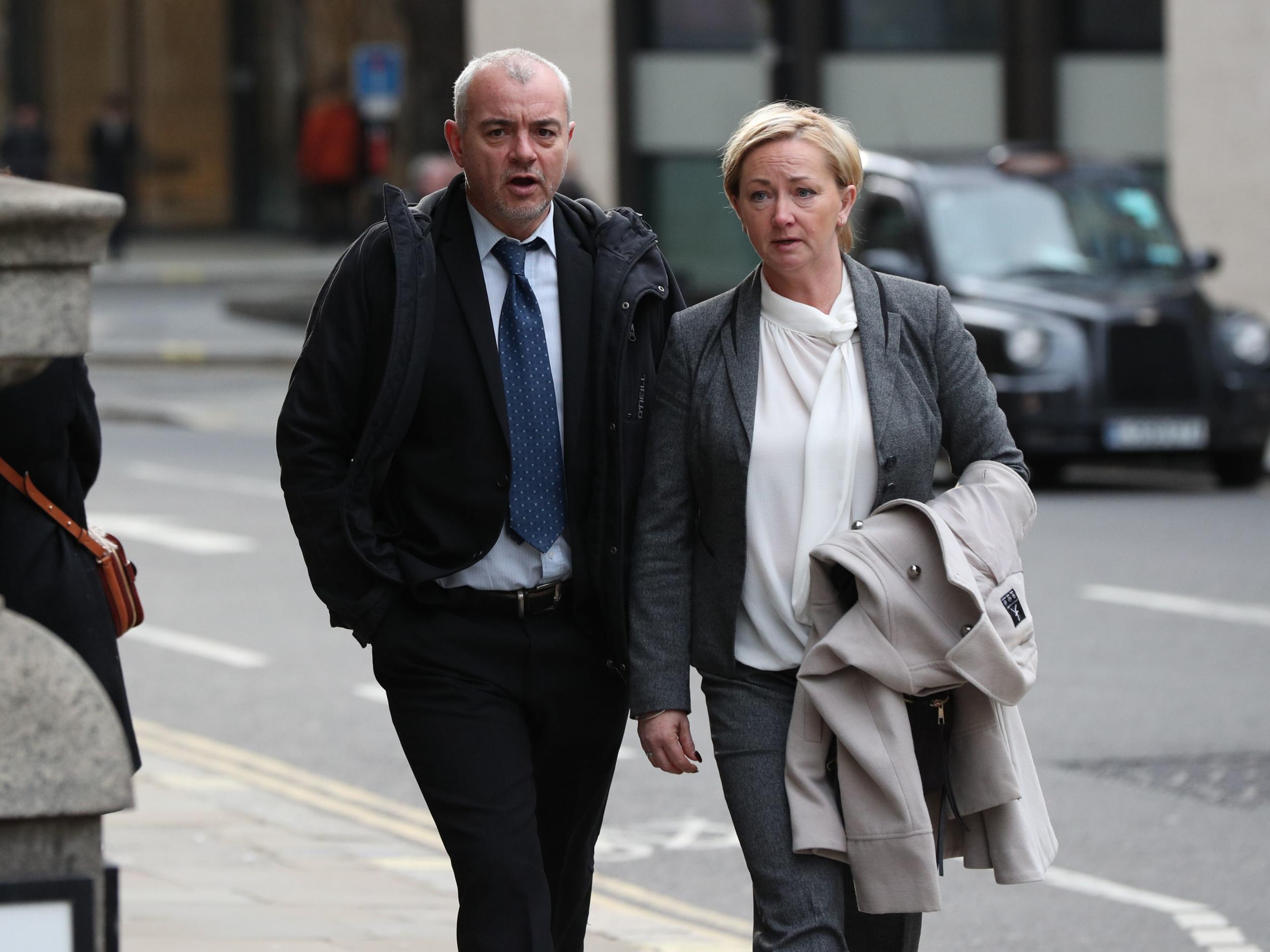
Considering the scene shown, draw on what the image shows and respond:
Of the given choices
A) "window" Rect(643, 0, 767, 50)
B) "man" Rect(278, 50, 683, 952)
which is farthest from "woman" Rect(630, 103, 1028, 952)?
"window" Rect(643, 0, 767, 50)

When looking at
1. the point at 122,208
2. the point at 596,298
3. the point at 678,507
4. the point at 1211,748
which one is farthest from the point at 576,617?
the point at 1211,748

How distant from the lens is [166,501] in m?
15.0

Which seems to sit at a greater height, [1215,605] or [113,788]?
[113,788]

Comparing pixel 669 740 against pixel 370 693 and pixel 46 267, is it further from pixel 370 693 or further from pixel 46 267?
pixel 370 693

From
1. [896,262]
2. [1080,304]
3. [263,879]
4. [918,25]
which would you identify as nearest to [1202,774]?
[263,879]

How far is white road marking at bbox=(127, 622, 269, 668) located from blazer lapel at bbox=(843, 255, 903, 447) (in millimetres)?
6027

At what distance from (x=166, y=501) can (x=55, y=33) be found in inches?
1081

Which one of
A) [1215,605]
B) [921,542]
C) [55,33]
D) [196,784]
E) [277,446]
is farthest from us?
[55,33]

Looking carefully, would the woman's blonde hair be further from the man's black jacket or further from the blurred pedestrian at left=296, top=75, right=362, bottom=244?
the blurred pedestrian at left=296, top=75, right=362, bottom=244

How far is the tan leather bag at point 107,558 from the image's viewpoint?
4.75m

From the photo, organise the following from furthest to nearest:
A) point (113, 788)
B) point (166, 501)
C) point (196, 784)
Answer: point (166, 501)
point (196, 784)
point (113, 788)

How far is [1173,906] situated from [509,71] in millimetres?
3109

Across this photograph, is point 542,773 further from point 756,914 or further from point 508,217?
point 508,217

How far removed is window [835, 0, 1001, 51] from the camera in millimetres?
23719
